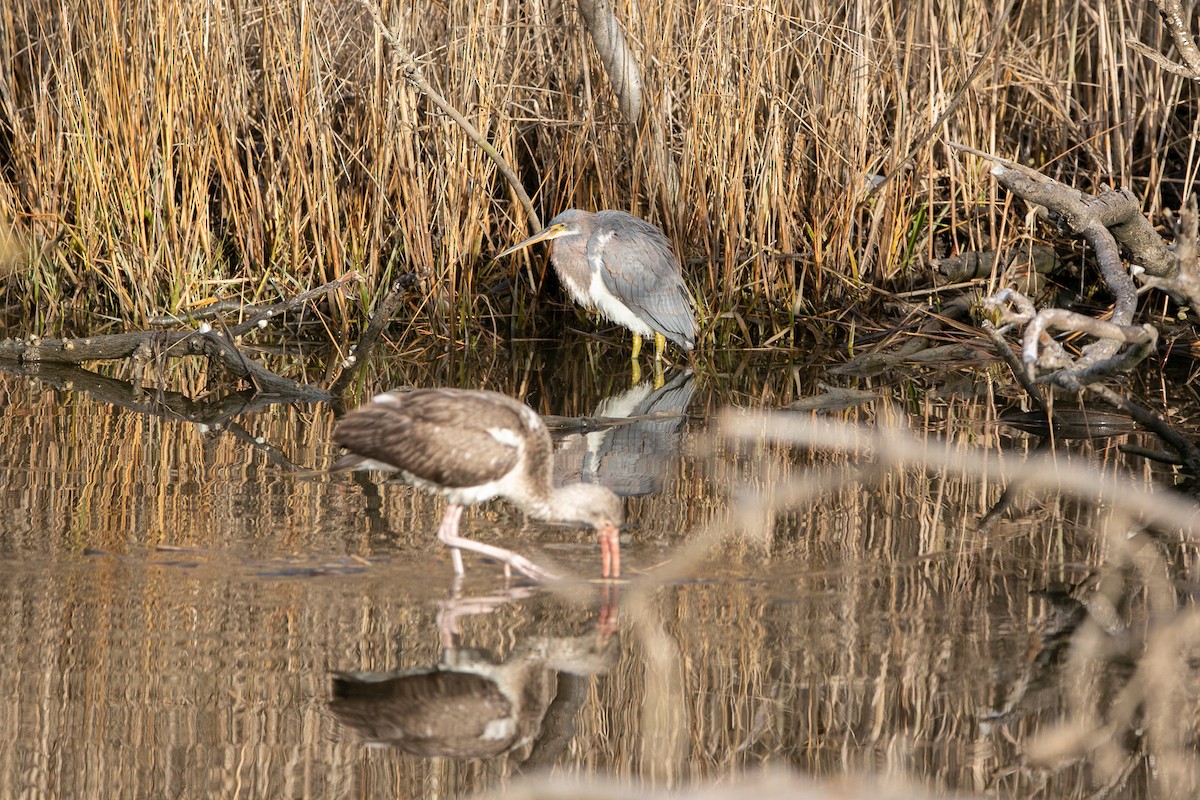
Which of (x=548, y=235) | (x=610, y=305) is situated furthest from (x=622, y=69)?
(x=610, y=305)

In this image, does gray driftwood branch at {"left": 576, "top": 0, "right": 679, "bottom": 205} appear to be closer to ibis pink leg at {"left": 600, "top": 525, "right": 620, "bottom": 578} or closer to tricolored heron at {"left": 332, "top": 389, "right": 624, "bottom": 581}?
tricolored heron at {"left": 332, "top": 389, "right": 624, "bottom": 581}

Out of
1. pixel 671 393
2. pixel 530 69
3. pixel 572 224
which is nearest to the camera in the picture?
pixel 671 393

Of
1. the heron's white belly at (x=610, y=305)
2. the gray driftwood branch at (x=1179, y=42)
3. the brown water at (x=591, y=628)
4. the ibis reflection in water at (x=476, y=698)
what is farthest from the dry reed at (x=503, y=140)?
the ibis reflection in water at (x=476, y=698)

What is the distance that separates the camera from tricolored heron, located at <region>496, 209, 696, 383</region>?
27.9 ft

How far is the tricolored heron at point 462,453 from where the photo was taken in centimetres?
493

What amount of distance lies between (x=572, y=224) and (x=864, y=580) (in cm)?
428

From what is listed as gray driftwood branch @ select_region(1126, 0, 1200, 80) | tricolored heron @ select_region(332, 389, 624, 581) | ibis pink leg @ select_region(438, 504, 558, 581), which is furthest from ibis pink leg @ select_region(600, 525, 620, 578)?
gray driftwood branch @ select_region(1126, 0, 1200, 80)

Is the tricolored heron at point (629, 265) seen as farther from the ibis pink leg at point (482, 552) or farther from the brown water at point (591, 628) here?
the ibis pink leg at point (482, 552)

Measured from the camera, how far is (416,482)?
5.14 meters

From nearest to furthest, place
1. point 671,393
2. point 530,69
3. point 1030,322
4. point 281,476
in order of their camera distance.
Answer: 1. point 1030,322
2. point 281,476
3. point 671,393
4. point 530,69

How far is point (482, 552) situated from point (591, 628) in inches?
21.9

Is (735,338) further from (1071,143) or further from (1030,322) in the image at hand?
(1030,322)

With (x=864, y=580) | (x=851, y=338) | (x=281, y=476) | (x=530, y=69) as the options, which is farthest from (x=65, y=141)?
(x=864, y=580)

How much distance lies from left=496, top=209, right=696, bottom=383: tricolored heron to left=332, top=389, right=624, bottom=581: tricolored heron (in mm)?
3517
